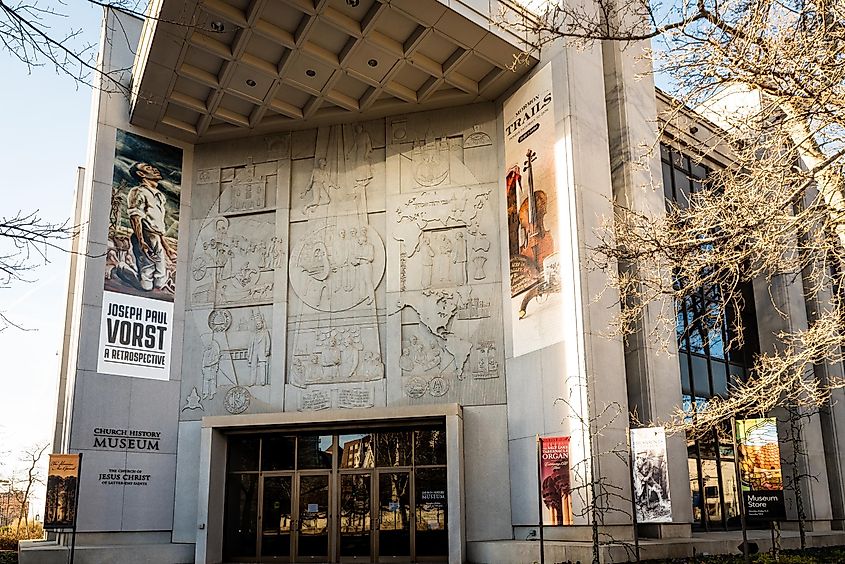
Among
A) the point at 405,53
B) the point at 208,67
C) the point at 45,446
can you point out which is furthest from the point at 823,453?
the point at 45,446

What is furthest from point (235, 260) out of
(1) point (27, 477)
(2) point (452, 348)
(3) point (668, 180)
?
(1) point (27, 477)

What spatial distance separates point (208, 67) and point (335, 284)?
6569 mm

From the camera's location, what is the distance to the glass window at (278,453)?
21812 millimetres

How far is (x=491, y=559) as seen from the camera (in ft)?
59.1

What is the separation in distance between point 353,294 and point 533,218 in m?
5.37

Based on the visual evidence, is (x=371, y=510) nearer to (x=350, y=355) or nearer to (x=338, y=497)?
(x=338, y=497)

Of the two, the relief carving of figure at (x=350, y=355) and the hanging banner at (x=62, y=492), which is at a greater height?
the relief carving of figure at (x=350, y=355)

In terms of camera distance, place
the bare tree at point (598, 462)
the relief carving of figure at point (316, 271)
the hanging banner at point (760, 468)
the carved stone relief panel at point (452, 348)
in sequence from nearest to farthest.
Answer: the hanging banner at point (760, 468)
the bare tree at point (598, 462)
the carved stone relief panel at point (452, 348)
the relief carving of figure at point (316, 271)

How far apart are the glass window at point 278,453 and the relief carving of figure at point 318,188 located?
21.1 feet

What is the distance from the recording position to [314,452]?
71.3 ft

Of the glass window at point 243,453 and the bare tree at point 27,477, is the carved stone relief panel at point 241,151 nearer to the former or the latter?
the glass window at point 243,453

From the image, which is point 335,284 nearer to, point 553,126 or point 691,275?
point 553,126

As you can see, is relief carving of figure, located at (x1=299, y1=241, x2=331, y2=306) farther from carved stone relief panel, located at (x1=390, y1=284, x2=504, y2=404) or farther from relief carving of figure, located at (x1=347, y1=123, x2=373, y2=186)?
carved stone relief panel, located at (x1=390, y1=284, x2=504, y2=404)

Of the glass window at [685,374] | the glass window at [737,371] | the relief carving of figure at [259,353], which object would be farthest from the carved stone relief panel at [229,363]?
the glass window at [737,371]
